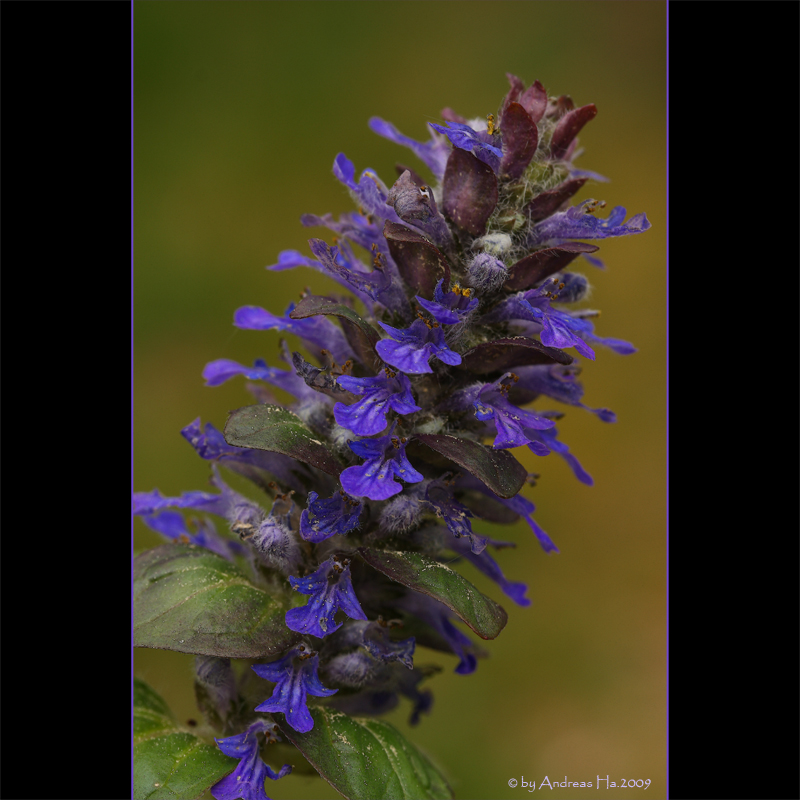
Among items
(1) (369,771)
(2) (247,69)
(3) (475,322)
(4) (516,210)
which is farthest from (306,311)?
(2) (247,69)

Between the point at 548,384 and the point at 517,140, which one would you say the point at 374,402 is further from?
the point at 517,140

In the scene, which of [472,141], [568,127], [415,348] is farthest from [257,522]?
[568,127]

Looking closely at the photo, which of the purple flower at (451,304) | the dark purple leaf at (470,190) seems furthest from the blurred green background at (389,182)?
the purple flower at (451,304)

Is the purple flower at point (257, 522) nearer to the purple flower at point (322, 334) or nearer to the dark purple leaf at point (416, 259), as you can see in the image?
the purple flower at point (322, 334)

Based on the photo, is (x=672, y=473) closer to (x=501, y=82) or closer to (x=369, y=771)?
(x=369, y=771)

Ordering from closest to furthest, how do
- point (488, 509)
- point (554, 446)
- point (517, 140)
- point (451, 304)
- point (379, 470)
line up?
point (379, 470), point (451, 304), point (517, 140), point (554, 446), point (488, 509)
